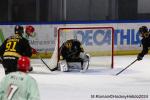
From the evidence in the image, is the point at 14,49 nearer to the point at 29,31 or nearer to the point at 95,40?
Result: the point at 29,31

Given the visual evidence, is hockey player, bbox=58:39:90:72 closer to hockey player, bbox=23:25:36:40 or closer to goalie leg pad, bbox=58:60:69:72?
goalie leg pad, bbox=58:60:69:72

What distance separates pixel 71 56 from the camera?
11.1 m

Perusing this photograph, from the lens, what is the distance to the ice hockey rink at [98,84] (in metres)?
7.67

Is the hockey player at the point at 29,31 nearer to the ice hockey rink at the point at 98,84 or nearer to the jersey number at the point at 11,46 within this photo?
the ice hockey rink at the point at 98,84

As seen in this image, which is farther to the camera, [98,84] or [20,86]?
[98,84]

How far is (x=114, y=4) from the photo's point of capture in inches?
590

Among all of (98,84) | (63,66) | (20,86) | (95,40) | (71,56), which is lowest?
(98,84)

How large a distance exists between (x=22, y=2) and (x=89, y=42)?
2.38 meters

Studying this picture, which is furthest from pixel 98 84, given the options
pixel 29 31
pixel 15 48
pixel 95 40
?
pixel 29 31

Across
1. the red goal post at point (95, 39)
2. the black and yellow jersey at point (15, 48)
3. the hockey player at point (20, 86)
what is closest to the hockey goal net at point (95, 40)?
the red goal post at point (95, 39)

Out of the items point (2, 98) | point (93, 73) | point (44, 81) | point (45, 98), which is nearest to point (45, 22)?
point (93, 73)

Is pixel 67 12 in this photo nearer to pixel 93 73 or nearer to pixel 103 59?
pixel 103 59

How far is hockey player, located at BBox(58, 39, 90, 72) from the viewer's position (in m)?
11.0

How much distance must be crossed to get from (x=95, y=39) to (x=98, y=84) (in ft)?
15.8
